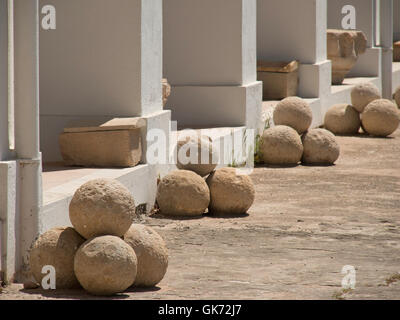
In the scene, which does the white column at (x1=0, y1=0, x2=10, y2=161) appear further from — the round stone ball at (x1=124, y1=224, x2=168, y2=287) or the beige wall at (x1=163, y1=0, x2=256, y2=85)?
the beige wall at (x1=163, y1=0, x2=256, y2=85)

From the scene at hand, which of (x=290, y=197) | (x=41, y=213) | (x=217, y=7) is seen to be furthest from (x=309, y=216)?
(x=217, y=7)

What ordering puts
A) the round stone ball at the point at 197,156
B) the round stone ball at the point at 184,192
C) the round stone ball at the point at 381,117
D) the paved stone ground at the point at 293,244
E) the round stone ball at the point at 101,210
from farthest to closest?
1. the round stone ball at the point at 381,117
2. the round stone ball at the point at 197,156
3. the round stone ball at the point at 184,192
4. the paved stone ground at the point at 293,244
5. the round stone ball at the point at 101,210

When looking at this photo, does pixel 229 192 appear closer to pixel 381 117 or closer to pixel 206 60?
pixel 206 60

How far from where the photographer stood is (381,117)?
14.2 metres

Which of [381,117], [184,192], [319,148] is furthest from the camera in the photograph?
[381,117]

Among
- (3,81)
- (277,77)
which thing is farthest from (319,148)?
(3,81)

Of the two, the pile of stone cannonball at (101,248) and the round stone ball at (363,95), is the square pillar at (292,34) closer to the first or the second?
the round stone ball at (363,95)

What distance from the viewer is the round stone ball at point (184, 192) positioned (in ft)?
27.5

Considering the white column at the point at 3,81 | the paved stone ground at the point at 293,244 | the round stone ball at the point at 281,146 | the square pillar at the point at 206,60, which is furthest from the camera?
the square pillar at the point at 206,60

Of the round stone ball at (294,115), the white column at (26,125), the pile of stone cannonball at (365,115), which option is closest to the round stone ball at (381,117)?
the pile of stone cannonball at (365,115)

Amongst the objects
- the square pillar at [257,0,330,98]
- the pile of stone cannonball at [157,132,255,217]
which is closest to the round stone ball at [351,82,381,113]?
the square pillar at [257,0,330,98]

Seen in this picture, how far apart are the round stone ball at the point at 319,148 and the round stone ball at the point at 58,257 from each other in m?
6.44

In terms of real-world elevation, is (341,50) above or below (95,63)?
above

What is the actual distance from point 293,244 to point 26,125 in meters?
2.43
